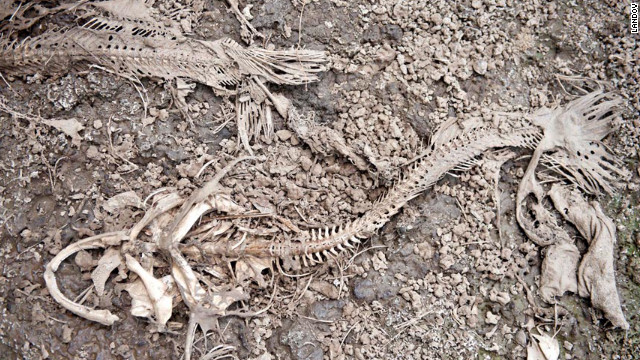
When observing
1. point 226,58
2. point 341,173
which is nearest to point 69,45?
point 226,58

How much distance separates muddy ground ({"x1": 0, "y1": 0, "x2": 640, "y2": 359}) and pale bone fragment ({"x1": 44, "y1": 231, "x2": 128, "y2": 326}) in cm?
6

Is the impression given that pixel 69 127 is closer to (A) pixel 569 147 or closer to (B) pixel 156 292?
(B) pixel 156 292

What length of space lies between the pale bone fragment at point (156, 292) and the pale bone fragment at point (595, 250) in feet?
6.21

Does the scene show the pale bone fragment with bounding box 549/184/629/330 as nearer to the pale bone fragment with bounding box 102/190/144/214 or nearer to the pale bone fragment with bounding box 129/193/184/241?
the pale bone fragment with bounding box 129/193/184/241

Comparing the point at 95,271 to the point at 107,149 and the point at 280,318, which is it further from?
the point at 280,318

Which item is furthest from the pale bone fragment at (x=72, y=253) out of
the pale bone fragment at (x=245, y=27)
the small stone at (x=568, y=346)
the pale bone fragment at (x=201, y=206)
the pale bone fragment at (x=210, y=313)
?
the small stone at (x=568, y=346)

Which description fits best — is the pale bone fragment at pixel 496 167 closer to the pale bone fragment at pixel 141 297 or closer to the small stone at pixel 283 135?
the small stone at pixel 283 135

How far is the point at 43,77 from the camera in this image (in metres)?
2.53

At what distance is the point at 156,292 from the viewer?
7.50 ft

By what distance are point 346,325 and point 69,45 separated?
1.87 m

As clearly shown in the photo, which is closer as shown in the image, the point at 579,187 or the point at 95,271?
the point at 95,271

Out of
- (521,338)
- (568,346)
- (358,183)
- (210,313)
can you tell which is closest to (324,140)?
(358,183)

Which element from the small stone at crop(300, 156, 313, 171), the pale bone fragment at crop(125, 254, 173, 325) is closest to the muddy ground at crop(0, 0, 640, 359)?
the small stone at crop(300, 156, 313, 171)

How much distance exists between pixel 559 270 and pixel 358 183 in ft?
3.43
